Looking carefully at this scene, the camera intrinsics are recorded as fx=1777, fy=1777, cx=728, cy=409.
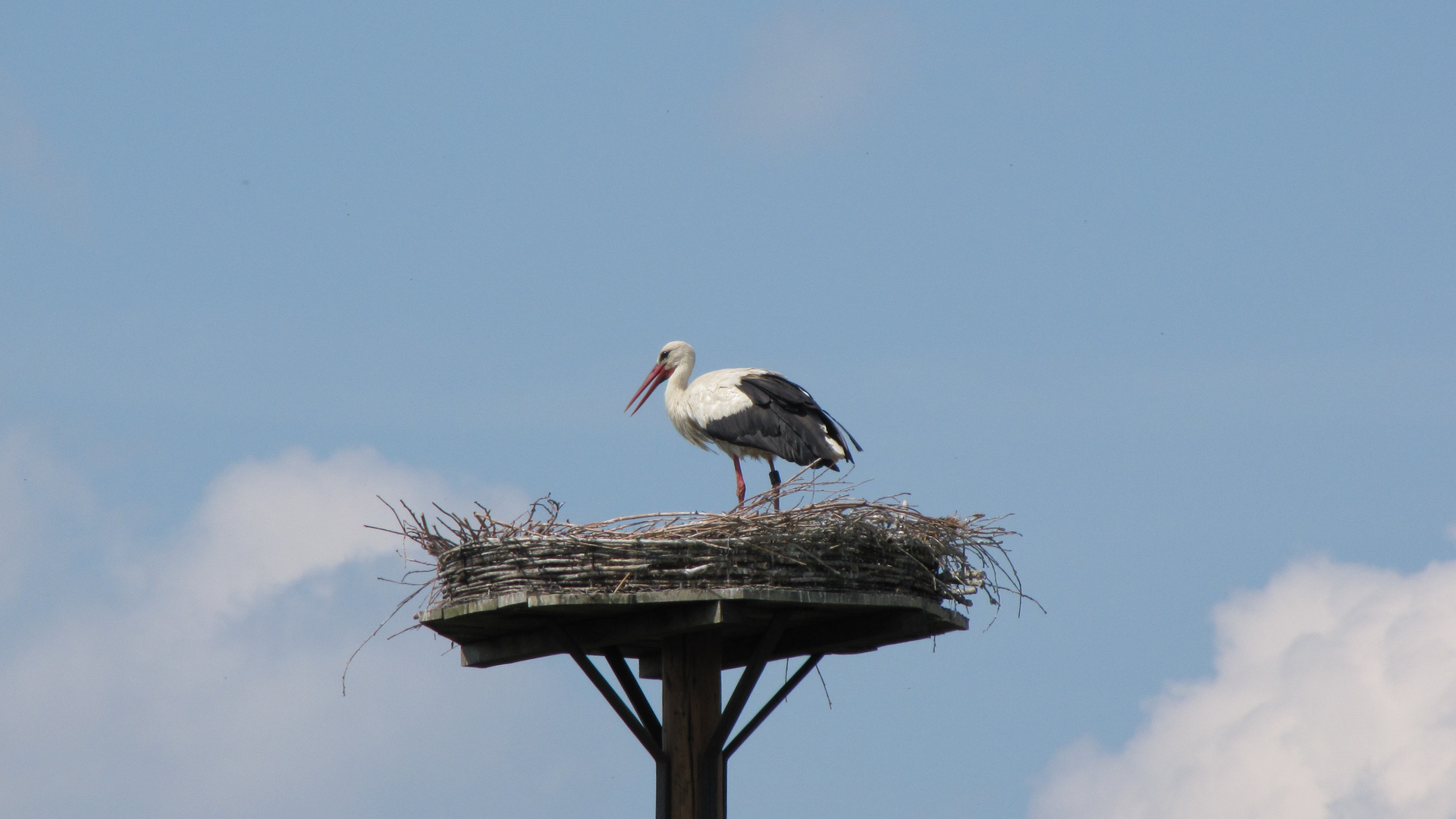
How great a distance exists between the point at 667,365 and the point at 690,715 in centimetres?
430

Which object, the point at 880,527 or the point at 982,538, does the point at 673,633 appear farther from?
the point at 982,538

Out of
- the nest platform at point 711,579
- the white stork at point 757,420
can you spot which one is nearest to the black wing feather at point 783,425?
the white stork at point 757,420

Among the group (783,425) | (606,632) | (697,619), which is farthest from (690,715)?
(783,425)

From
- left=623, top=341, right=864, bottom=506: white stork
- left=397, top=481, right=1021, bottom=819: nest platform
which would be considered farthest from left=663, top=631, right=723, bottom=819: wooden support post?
left=623, top=341, right=864, bottom=506: white stork

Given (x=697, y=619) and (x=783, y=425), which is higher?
(x=783, y=425)

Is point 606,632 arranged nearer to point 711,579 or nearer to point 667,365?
point 711,579

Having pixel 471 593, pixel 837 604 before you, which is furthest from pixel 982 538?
pixel 471 593

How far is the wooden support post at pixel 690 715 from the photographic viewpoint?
783 centimetres

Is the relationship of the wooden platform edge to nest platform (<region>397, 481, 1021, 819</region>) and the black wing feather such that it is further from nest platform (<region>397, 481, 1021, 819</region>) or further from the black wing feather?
the black wing feather

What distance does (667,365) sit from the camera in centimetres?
1191

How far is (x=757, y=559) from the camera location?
7668 mm

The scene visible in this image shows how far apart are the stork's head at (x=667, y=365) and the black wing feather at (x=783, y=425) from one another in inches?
32.6

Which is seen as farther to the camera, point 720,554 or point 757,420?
point 757,420

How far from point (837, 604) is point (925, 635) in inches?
31.3
